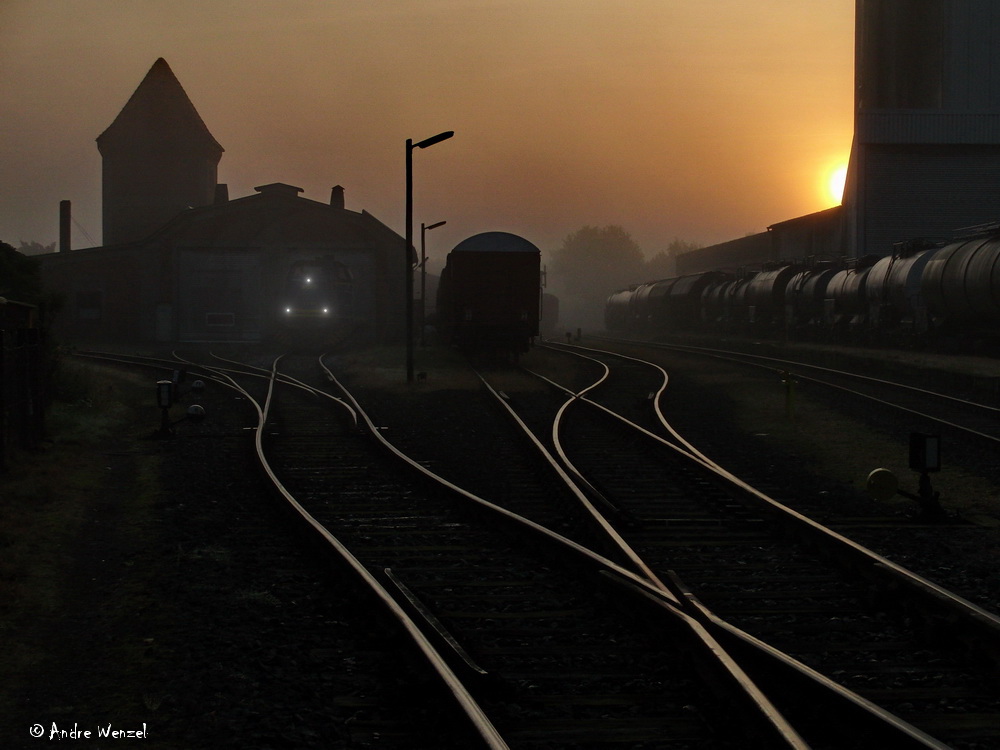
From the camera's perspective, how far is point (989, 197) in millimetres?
41312

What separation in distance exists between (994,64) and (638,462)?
36.6 meters

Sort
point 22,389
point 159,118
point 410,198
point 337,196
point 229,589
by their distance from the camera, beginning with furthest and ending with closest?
point 159,118 → point 337,196 → point 410,198 → point 22,389 → point 229,589

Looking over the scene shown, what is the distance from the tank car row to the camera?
24266mm

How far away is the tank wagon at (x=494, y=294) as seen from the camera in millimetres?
29453

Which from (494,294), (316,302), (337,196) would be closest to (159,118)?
(337,196)

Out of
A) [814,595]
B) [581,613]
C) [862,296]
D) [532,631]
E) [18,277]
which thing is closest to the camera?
[532,631]

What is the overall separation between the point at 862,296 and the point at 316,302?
22919mm

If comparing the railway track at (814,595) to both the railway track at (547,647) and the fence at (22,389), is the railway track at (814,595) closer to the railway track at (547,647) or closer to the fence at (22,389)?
the railway track at (547,647)

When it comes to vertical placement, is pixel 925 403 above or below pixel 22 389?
below

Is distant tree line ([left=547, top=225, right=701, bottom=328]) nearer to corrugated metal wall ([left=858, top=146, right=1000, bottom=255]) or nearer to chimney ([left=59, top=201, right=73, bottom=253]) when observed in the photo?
chimney ([left=59, top=201, right=73, bottom=253])

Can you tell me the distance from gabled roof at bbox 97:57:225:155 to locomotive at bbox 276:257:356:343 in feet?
76.8

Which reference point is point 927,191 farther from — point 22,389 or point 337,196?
point 22,389

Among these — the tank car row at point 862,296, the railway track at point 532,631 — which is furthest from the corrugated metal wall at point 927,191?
the railway track at point 532,631

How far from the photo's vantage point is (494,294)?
97.0 feet
